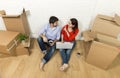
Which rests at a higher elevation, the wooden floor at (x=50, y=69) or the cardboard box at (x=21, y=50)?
the cardboard box at (x=21, y=50)

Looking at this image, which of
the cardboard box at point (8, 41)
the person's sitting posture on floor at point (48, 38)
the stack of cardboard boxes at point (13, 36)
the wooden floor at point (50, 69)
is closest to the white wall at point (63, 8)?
the stack of cardboard boxes at point (13, 36)

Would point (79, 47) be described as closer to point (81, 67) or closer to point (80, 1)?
point (81, 67)

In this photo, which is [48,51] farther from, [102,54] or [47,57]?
[102,54]

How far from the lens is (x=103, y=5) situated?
6.35ft

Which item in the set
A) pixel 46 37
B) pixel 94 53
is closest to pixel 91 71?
pixel 94 53

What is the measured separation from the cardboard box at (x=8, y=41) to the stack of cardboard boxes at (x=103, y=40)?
115cm

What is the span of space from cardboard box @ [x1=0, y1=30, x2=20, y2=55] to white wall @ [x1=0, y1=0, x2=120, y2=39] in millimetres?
397

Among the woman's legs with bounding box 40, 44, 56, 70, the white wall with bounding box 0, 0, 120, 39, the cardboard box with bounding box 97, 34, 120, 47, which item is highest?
the white wall with bounding box 0, 0, 120, 39

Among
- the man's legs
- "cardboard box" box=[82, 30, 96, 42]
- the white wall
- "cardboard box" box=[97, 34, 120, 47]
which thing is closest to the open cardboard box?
the man's legs

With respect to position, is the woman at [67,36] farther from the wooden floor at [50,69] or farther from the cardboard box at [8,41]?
the cardboard box at [8,41]

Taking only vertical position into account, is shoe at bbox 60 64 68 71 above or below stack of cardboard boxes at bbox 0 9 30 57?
below

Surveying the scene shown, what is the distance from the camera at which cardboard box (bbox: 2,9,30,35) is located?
6.21ft

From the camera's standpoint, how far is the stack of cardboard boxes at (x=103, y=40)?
5.35 feet

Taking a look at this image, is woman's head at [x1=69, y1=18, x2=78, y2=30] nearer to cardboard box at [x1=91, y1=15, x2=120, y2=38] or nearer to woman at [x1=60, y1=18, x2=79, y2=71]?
woman at [x1=60, y1=18, x2=79, y2=71]
